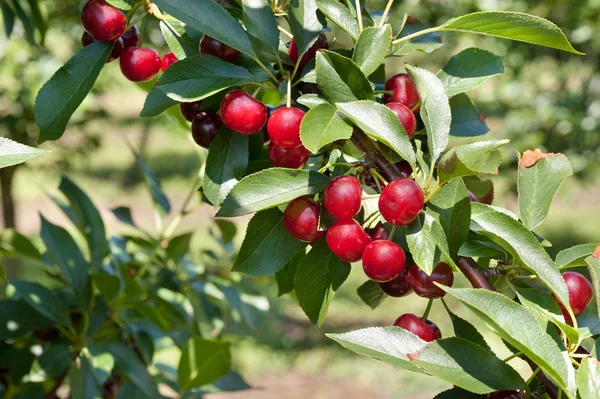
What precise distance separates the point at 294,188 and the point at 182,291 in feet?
2.84

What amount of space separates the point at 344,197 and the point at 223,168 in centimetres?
18

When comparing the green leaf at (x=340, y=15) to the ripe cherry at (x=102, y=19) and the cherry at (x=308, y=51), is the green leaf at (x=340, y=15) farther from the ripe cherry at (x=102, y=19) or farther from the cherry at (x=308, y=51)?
the ripe cherry at (x=102, y=19)

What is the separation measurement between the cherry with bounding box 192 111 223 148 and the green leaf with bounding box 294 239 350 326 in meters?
0.19

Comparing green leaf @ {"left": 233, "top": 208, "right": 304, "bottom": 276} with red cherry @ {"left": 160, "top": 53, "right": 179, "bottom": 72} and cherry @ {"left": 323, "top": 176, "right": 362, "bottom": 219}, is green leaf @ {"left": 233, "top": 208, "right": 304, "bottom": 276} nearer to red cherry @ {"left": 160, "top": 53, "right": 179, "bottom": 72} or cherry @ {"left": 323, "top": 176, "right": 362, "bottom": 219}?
cherry @ {"left": 323, "top": 176, "right": 362, "bottom": 219}

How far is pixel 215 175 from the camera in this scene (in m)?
0.83

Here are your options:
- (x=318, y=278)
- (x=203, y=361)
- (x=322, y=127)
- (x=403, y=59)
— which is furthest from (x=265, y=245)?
(x=403, y=59)

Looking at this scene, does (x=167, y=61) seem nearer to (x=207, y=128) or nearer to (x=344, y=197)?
(x=207, y=128)

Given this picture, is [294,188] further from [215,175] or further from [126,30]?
[126,30]

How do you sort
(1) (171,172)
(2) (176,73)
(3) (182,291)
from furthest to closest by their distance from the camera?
(1) (171,172)
(3) (182,291)
(2) (176,73)

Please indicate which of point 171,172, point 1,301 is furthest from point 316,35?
point 171,172

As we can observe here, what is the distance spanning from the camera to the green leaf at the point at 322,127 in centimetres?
70

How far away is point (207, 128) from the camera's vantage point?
0.87 meters

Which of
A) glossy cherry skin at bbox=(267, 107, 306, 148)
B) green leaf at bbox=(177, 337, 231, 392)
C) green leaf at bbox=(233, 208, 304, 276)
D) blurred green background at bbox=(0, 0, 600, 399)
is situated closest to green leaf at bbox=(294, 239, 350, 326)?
green leaf at bbox=(233, 208, 304, 276)

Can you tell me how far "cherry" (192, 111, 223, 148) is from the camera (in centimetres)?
87
